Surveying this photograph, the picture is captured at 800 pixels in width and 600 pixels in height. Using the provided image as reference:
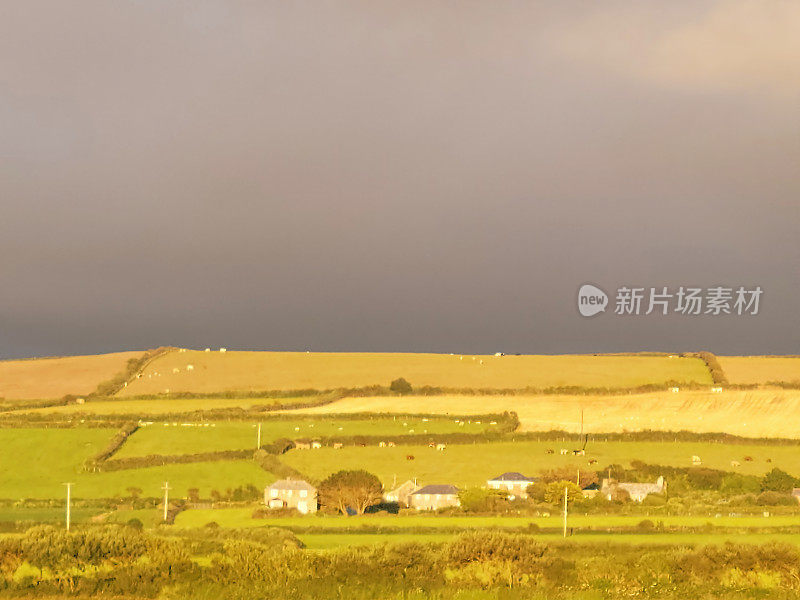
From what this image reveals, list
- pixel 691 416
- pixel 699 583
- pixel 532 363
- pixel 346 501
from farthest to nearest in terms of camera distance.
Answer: pixel 532 363, pixel 691 416, pixel 346 501, pixel 699 583

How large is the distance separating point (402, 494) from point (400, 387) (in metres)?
52.8

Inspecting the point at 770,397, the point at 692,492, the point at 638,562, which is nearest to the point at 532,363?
the point at 770,397

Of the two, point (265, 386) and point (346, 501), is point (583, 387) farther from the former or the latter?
point (346, 501)

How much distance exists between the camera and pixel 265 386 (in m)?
137

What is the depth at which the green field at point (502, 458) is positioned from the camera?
89.2 metres

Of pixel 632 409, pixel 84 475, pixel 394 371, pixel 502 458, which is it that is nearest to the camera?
pixel 84 475

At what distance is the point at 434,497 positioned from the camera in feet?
264

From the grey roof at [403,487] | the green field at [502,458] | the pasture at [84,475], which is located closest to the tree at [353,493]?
the grey roof at [403,487]

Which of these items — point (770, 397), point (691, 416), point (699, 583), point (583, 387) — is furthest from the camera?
point (583, 387)

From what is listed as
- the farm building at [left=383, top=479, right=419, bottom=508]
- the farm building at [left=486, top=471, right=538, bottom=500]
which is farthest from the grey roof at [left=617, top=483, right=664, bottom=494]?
the farm building at [left=383, top=479, right=419, bottom=508]

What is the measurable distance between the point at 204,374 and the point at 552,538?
9152 centimetres

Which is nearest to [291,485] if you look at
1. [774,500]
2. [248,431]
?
[248,431]

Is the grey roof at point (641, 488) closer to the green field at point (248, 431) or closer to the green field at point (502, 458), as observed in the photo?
the green field at point (502, 458)

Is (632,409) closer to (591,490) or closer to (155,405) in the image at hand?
(591,490)
